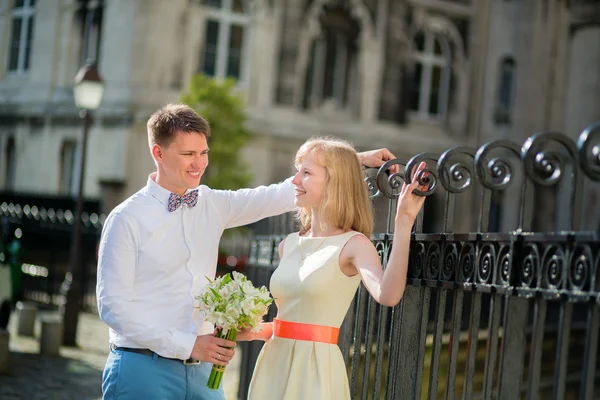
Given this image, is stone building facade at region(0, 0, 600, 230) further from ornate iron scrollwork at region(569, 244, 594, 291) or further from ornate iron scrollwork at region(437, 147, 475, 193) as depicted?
ornate iron scrollwork at region(569, 244, 594, 291)

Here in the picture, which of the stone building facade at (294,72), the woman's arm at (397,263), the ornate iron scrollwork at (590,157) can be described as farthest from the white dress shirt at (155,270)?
the stone building facade at (294,72)

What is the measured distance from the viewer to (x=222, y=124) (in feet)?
67.3

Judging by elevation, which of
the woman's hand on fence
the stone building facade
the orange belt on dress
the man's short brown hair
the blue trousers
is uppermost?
the stone building facade

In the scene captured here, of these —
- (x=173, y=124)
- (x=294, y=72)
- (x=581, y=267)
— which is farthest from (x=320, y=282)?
(x=294, y=72)

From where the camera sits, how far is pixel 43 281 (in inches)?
680

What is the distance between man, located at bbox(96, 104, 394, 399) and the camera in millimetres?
3920

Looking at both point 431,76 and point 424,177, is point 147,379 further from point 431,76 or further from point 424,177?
point 431,76

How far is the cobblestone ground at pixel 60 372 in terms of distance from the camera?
9234 mm

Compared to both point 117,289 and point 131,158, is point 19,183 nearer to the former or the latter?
point 131,158

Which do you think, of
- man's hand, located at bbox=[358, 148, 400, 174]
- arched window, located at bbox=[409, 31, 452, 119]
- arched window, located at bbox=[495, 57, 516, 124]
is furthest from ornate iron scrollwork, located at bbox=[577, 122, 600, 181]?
arched window, located at bbox=[495, 57, 516, 124]

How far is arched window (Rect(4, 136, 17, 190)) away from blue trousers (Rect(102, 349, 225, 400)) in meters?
22.2

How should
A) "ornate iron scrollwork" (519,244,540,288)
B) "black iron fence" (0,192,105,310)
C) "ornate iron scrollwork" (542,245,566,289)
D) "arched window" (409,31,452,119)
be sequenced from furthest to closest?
"arched window" (409,31,452,119) → "black iron fence" (0,192,105,310) → "ornate iron scrollwork" (519,244,540,288) → "ornate iron scrollwork" (542,245,566,289)

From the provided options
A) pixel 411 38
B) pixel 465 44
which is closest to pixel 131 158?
pixel 411 38

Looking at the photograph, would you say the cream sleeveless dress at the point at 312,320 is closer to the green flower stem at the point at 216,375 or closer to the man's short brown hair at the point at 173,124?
the green flower stem at the point at 216,375
